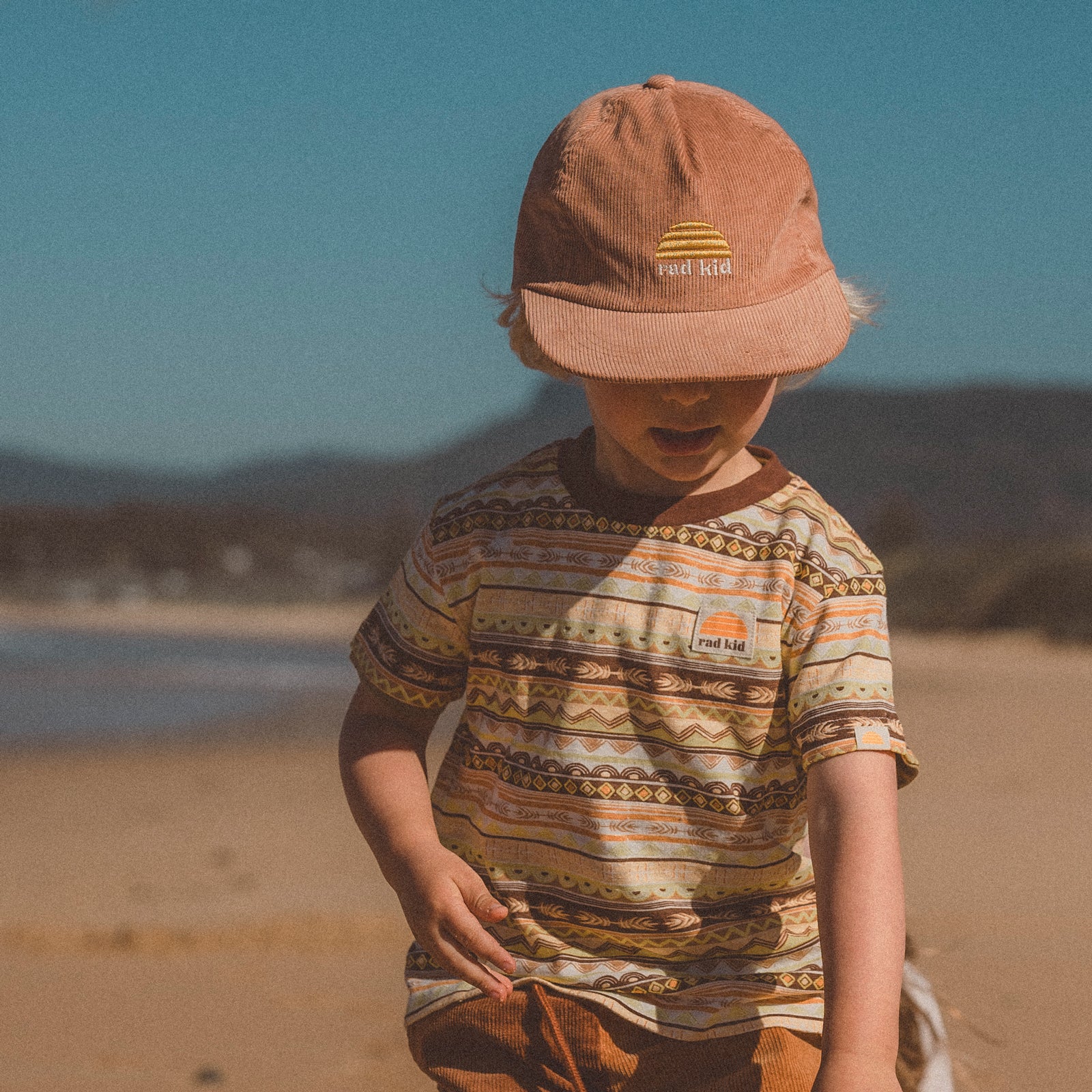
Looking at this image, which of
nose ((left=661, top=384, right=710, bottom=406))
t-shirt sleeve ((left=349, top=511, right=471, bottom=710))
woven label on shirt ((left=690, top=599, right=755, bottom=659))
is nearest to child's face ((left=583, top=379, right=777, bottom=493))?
nose ((left=661, top=384, right=710, bottom=406))

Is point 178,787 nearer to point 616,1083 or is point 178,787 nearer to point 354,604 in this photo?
point 616,1083

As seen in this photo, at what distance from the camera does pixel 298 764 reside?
905 centimetres

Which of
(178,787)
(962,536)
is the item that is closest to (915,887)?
(178,787)

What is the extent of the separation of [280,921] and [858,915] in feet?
12.2

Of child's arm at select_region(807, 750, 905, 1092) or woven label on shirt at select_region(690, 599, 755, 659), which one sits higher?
woven label on shirt at select_region(690, 599, 755, 659)

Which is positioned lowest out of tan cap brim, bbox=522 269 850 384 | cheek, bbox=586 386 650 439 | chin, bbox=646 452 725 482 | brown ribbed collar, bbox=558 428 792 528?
brown ribbed collar, bbox=558 428 792 528

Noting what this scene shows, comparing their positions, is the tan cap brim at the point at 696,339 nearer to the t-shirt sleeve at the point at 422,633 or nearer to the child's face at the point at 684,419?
the child's face at the point at 684,419

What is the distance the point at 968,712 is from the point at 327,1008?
7984mm

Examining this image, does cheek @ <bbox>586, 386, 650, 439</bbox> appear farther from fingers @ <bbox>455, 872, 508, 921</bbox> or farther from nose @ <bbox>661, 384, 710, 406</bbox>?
fingers @ <bbox>455, 872, 508, 921</bbox>

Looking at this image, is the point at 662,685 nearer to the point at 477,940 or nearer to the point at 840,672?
the point at 840,672

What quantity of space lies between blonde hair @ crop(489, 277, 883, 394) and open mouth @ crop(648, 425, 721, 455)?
0.14m

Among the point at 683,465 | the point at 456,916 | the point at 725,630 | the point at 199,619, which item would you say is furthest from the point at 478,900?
the point at 199,619

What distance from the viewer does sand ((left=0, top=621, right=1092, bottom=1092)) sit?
345 cm

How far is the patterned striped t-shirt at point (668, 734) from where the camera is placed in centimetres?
155
